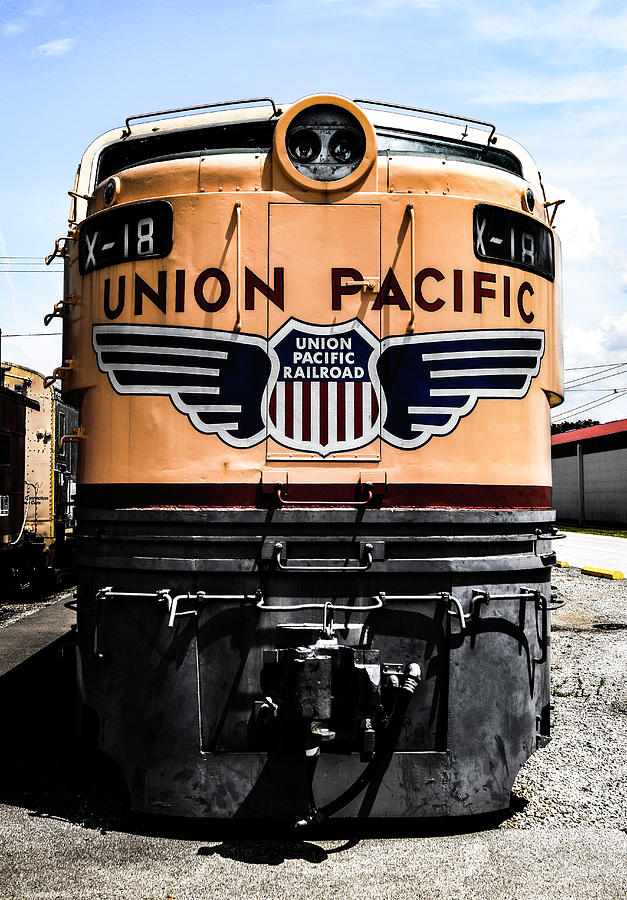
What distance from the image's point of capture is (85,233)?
4.51 m

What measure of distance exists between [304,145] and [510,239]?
118 cm

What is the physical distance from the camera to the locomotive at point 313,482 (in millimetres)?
3902

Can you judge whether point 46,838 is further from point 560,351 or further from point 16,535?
point 16,535

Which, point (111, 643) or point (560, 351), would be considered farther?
point (560, 351)

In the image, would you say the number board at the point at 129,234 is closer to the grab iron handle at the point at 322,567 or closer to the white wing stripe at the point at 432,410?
the white wing stripe at the point at 432,410

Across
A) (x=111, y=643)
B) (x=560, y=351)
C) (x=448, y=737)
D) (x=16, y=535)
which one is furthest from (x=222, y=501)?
(x=16, y=535)

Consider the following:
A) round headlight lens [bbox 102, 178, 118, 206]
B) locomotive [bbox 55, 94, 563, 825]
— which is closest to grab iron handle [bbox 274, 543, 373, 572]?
locomotive [bbox 55, 94, 563, 825]

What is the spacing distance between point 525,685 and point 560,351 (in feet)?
6.31

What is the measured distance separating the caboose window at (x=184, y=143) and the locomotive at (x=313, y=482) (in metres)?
0.65

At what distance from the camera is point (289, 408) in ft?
13.3

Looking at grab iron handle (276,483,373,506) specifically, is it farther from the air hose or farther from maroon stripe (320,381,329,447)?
the air hose

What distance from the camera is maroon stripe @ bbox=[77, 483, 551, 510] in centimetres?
401

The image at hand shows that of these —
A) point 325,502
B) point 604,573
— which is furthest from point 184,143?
point 604,573

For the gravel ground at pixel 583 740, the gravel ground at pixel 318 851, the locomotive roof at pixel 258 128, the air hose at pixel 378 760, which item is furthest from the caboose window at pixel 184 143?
the gravel ground at pixel 583 740
